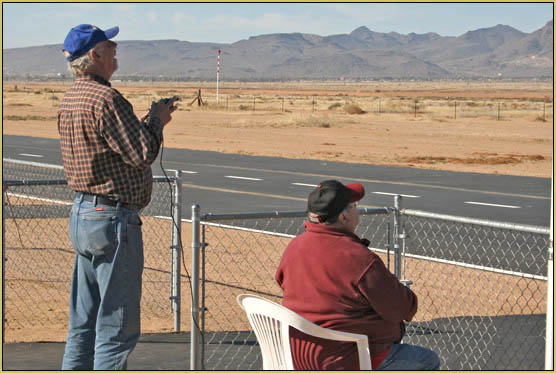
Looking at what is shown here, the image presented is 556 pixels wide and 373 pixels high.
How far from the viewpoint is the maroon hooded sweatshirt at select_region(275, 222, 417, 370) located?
4.35m

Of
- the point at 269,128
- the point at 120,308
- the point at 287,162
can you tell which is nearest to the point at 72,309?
the point at 120,308

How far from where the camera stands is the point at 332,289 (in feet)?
14.4

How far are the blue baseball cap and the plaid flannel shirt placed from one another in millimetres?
145

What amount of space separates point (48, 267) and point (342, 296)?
24.6 feet

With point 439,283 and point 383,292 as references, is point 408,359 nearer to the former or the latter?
point 383,292

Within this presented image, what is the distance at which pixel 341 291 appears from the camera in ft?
14.4

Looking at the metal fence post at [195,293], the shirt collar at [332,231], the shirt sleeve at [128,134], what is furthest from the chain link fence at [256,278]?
the shirt collar at [332,231]

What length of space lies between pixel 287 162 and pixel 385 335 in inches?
855

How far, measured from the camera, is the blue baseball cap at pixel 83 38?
4.88 metres

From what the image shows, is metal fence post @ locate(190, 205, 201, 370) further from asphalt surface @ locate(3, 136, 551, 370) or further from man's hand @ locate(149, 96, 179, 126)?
man's hand @ locate(149, 96, 179, 126)

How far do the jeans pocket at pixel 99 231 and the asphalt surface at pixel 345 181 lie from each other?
1132cm

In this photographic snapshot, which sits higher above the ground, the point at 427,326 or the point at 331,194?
the point at 331,194

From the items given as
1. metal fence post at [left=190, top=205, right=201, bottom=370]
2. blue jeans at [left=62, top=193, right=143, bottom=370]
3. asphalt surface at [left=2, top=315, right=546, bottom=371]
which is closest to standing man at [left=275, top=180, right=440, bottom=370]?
blue jeans at [left=62, top=193, right=143, bottom=370]

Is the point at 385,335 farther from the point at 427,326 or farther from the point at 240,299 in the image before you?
the point at 427,326
